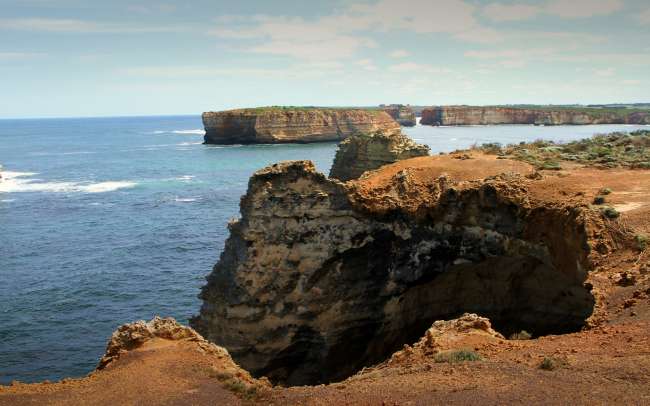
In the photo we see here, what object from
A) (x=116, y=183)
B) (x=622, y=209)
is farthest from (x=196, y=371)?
(x=116, y=183)

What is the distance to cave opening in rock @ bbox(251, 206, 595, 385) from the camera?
74.0 ft

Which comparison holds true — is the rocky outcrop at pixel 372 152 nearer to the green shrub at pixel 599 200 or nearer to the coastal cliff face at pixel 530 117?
the green shrub at pixel 599 200

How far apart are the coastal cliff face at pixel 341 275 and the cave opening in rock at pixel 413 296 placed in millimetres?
42

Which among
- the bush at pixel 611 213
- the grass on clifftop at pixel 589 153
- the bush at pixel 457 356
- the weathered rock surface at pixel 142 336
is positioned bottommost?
the weathered rock surface at pixel 142 336

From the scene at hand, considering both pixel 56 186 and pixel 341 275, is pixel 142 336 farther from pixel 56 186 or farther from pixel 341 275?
pixel 56 186

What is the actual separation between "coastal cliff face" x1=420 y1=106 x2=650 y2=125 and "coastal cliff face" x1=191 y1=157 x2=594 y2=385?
158m

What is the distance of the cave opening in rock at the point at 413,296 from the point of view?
2256cm

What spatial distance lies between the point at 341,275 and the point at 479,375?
11415mm

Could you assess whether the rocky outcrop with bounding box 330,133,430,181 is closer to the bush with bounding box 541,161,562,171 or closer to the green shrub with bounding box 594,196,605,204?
the bush with bounding box 541,161,562,171

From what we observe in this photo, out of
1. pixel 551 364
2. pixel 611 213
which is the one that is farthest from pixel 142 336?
pixel 611 213

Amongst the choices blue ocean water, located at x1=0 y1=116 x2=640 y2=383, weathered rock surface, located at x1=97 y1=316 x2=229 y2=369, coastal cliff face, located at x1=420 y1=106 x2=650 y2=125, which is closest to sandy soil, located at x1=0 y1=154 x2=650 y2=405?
weathered rock surface, located at x1=97 y1=316 x2=229 y2=369

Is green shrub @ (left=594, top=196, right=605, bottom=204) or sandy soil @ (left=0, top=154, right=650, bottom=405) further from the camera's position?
green shrub @ (left=594, top=196, right=605, bottom=204)

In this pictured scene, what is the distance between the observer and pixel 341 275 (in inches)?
907

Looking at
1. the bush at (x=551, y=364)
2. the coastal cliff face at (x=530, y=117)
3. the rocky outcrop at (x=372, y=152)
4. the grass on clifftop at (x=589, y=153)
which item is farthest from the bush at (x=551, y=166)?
the coastal cliff face at (x=530, y=117)
